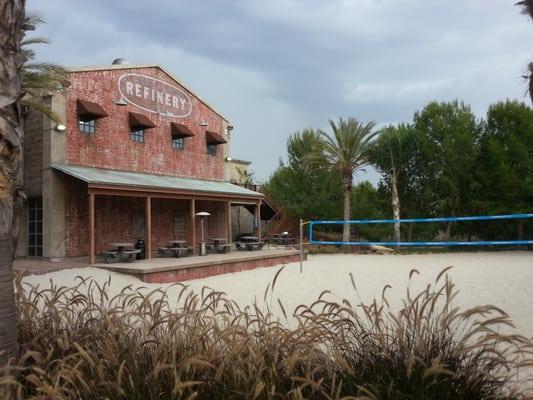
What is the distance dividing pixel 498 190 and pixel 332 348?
25.3 metres

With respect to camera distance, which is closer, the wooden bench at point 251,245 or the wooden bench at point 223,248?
the wooden bench at point 223,248

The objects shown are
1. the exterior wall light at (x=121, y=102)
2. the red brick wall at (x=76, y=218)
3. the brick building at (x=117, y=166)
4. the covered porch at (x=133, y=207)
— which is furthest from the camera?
the exterior wall light at (x=121, y=102)

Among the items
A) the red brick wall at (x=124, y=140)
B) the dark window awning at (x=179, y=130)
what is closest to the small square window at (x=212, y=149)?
the red brick wall at (x=124, y=140)

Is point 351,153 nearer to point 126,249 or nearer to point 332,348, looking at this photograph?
point 126,249

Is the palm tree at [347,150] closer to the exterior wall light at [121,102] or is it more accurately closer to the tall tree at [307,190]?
the tall tree at [307,190]

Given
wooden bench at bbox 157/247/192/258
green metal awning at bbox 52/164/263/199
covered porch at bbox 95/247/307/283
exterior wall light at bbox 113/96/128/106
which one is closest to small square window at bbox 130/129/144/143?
exterior wall light at bbox 113/96/128/106

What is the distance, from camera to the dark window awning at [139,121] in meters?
18.2

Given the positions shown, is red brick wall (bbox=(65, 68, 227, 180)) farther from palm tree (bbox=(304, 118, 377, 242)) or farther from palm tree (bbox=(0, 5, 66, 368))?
palm tree (bbox=(0, 5, 66, 368))

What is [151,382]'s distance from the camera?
2717 millimetres

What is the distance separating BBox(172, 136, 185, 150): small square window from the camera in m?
20.7

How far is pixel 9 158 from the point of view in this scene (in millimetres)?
3223

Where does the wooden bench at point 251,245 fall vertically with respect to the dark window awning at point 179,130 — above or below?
below

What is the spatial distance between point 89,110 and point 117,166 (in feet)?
8.07

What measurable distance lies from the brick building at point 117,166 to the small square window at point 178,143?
0.06 meters
